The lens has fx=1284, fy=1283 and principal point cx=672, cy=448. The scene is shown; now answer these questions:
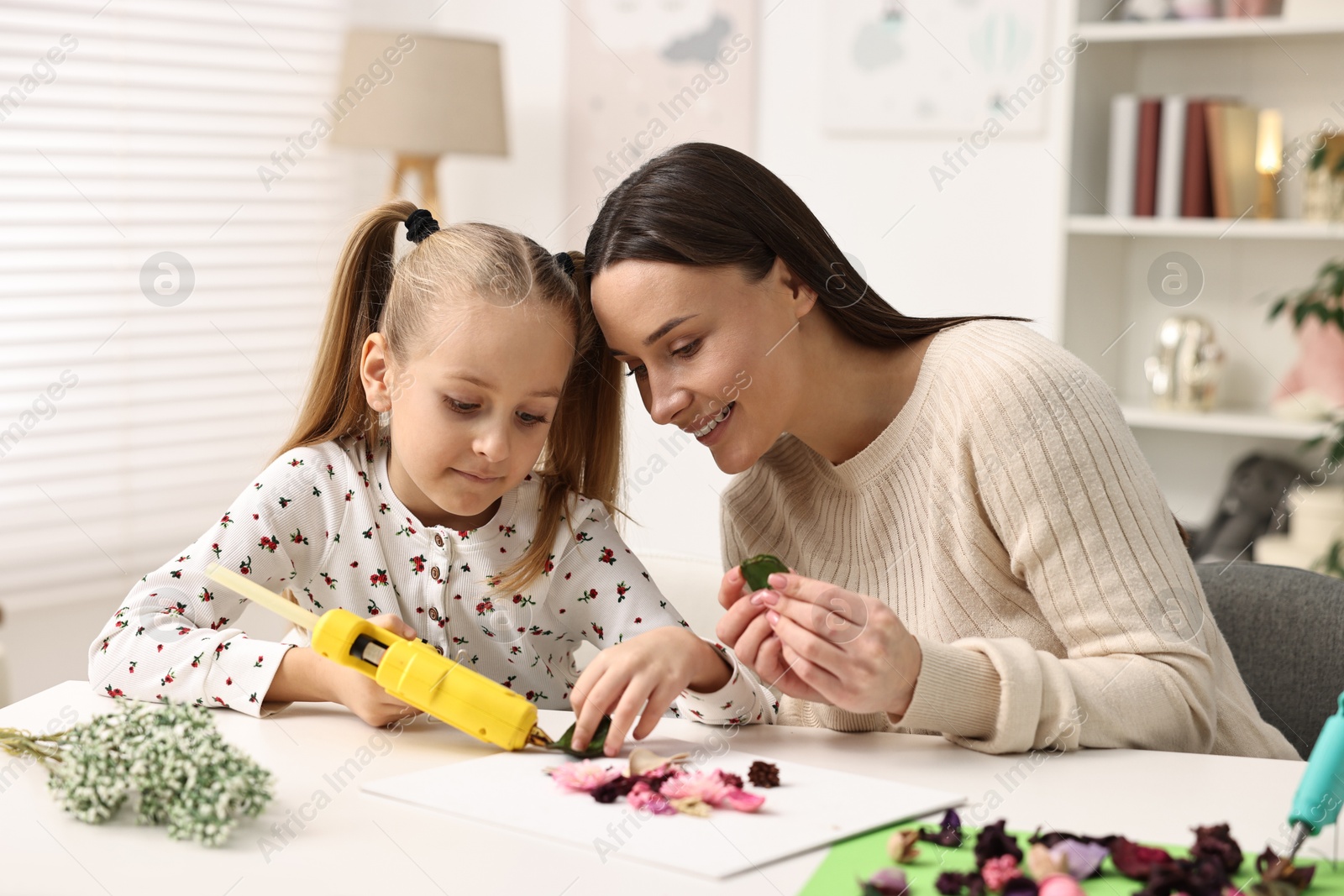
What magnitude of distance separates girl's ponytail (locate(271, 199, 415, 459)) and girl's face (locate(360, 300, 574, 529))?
0.43 feet

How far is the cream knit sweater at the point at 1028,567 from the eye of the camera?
1.02 m

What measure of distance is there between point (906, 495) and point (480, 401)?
1.51 ft

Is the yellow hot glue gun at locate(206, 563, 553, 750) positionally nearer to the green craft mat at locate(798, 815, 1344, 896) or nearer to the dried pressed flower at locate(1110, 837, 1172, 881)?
the green craft mat at locate(798, 815, 1344, 896)

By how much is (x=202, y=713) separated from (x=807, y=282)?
76 cm

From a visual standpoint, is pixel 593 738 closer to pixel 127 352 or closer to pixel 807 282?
pixel 807 282

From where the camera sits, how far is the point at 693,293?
50.1 inches

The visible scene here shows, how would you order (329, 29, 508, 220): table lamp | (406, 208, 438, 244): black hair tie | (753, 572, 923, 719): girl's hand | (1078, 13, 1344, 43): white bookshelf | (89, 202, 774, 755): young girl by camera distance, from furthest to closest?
(329, 29, 508, 220): table lamp
(1078, 13, 1344, 43): white bookshelf
(406, 208, 438, 244): black hair tie
(89, 202, 774, 755): young girl
(753, 572, 923, 719): girl's hand

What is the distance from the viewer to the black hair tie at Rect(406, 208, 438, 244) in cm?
142

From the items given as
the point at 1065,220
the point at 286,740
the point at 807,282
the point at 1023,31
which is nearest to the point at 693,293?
the point at 807,282

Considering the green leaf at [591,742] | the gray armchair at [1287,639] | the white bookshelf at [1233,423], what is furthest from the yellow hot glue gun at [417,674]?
the white bookshelf at [1233,423]

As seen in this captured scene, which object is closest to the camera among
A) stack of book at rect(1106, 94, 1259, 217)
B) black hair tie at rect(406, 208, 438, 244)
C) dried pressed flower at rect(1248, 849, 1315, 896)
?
dried pressed flower at rect(1248, 849, 1315, 896)

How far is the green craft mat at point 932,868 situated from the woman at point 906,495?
7.1 inches

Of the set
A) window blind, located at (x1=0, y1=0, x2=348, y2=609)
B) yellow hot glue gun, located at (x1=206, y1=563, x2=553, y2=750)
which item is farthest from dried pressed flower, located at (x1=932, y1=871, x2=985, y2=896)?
window blind, located at (x1=0, y1=0, x2=348, y2=609)

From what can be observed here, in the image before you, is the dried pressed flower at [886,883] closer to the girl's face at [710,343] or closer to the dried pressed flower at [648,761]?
the dried pressed flower at [648,761]
